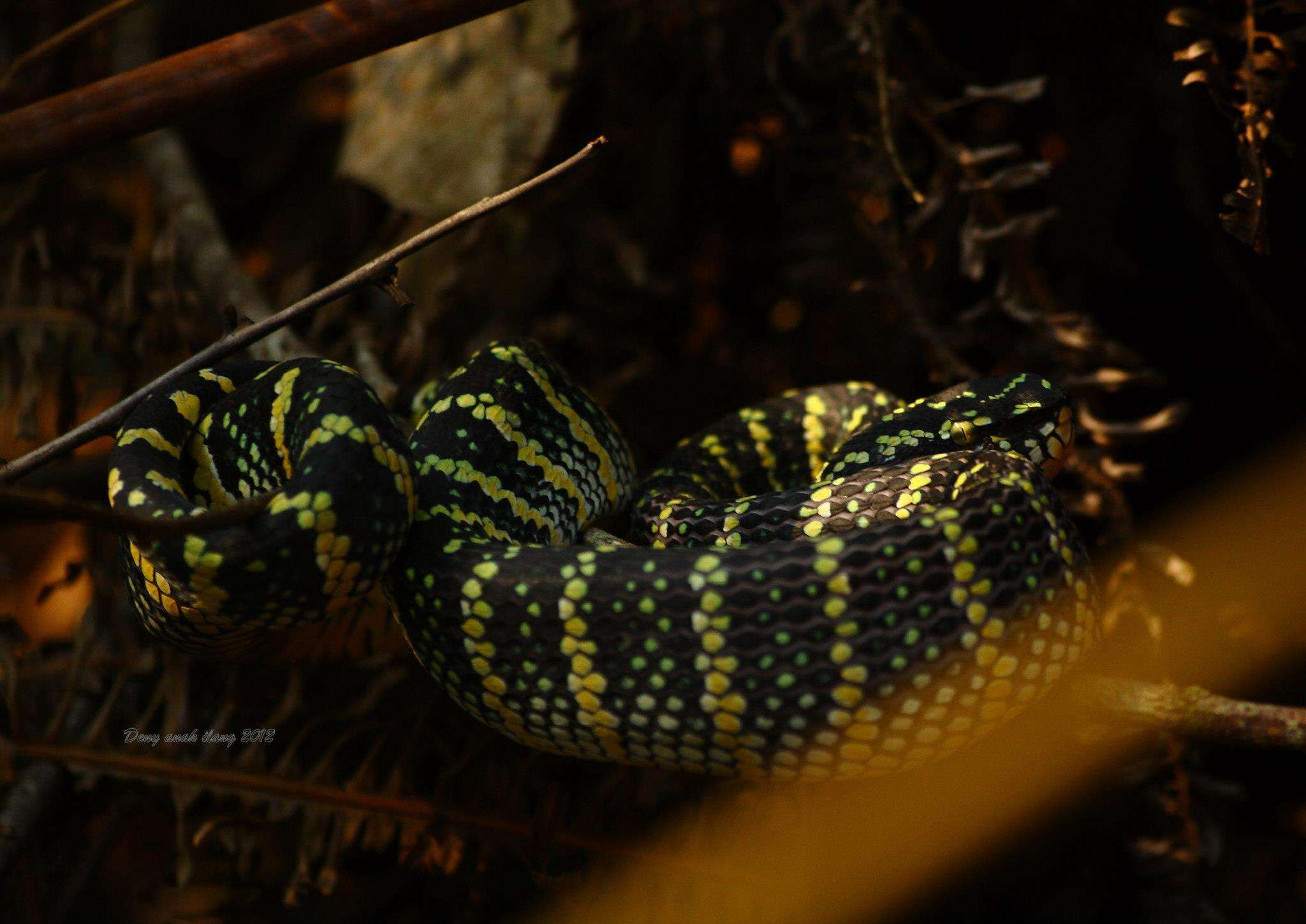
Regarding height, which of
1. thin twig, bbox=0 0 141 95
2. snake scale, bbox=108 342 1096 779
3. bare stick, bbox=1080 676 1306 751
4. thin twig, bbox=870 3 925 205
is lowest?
bare stick, bbox=1080 676 1306 751

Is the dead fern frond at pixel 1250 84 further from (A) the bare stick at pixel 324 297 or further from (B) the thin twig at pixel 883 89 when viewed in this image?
(A) the bare stick at pixel 324 297

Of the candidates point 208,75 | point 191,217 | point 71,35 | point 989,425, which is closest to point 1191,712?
point 989,425

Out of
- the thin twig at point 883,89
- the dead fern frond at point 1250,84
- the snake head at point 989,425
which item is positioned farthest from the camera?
the thin twig at point 883,89

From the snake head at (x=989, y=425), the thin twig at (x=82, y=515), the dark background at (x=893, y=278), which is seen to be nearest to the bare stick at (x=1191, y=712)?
the snake head at (x=989, y=425)

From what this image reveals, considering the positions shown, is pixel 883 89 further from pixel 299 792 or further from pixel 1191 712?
pixel 299 792

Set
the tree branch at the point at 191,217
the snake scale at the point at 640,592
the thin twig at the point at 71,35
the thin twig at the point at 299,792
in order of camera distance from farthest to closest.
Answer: the tree branch at the point at 191,217
the thin twig at the point at 299,792
the thin twig at the point at 71,35
the snake scale at the point at 640,592

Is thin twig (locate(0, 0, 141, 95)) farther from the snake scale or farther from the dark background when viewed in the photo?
the dark background

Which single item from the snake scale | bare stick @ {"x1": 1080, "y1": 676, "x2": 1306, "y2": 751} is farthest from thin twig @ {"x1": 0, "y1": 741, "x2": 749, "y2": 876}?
bare stick @ {"x1": 1080, "y1": 676, "x2": 1306, "y2": 751}
